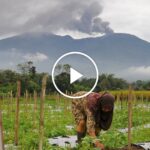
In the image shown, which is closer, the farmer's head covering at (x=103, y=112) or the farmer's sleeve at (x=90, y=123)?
the farmer's head covering at (x=103, y=112)

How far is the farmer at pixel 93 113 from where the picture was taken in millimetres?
6188

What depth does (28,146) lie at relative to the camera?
23.4 ft

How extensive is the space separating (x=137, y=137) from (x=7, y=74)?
34.3 m

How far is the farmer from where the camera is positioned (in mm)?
6188

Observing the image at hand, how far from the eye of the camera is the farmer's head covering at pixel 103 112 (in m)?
6.14

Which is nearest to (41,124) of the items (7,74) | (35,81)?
(35,81)

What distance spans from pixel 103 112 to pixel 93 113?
0.15 meters

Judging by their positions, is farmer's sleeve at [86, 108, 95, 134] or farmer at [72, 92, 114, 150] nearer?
farmer at [72, 92, 114, 150]

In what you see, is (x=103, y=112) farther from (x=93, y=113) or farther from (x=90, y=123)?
(x=90, y=123)

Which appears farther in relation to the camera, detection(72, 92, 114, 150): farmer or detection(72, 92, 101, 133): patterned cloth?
detection(72, 92, 101, 133): patterned cloth

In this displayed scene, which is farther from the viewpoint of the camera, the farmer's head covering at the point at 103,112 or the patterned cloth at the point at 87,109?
the patterned cloth at the point at 87,109

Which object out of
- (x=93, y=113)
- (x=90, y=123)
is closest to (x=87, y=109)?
(x=93, y=113)

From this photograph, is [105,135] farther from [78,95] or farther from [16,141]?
[16,141]

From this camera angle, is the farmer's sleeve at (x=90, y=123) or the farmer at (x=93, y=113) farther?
the farmer's sleeve at (x=90, y=123)
